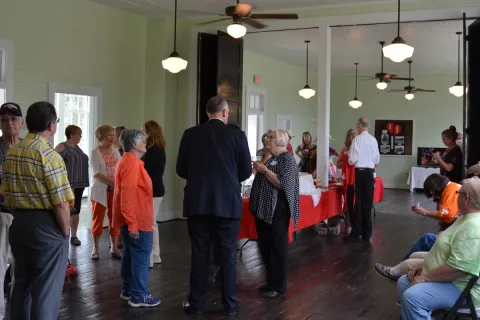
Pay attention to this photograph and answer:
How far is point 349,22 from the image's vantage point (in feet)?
26.6

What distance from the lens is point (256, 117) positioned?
13719 mm

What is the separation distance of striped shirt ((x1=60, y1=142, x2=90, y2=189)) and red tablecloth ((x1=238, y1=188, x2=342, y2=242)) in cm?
200

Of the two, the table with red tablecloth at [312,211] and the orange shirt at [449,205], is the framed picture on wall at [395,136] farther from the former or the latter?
the orange shirt at [449,205]

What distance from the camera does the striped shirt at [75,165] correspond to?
617 centimetres

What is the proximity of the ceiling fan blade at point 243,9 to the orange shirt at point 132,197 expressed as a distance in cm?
291

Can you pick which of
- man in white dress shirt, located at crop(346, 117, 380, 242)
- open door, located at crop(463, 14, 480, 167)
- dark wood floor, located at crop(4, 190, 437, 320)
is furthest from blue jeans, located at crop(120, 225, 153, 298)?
man in white dress shirt, located at crop(346, 117, 380, 242)

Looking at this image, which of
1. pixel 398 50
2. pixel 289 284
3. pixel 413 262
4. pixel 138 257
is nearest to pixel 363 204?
pixel 398 50

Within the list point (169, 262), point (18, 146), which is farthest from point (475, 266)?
point (169, 262)

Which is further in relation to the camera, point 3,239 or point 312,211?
point 312,211

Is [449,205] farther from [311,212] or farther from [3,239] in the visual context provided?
[3,239]

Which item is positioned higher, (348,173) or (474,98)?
(474,98)

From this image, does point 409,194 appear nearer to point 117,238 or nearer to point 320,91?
point 320,91

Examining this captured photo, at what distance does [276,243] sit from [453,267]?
177 centimetres

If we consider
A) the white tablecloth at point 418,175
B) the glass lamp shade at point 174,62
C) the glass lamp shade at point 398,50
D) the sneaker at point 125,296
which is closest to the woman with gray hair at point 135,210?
the sneaker at point 125,296
